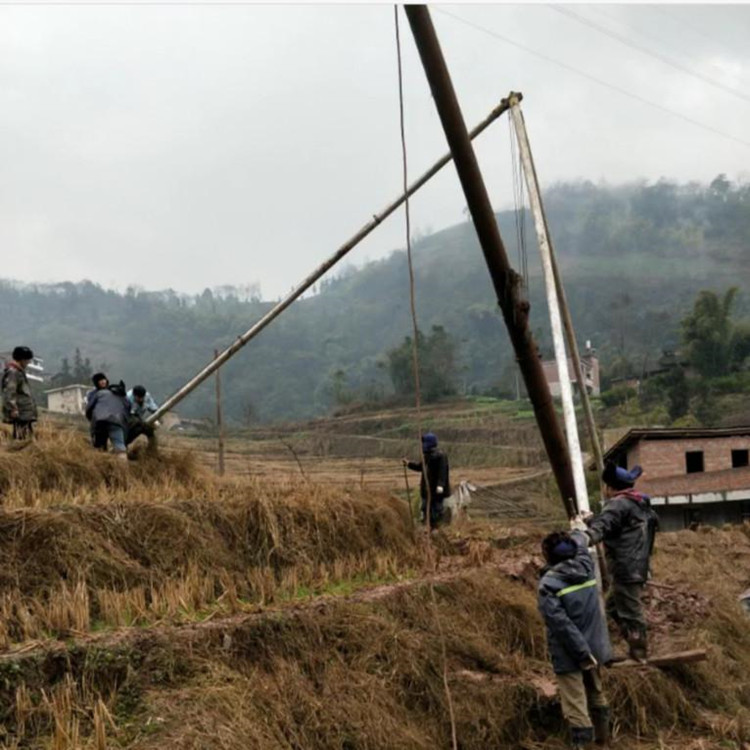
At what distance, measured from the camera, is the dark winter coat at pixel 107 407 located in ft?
37.1

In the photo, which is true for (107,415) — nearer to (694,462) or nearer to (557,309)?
(557,309)

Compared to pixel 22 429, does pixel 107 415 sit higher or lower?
higher

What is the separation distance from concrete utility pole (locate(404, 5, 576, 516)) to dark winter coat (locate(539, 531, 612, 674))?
3.80ft

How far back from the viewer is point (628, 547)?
8320mm

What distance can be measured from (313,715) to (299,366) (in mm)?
106618

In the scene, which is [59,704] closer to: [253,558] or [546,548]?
[253,558]

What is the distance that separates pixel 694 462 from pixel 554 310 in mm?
26634

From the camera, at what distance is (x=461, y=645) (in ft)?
27.7

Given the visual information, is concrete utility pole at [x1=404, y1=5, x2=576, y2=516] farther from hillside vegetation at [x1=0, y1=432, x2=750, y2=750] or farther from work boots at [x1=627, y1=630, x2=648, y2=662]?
hillside vegetation at [x1=0, y1=432, x2=750, y2=750]

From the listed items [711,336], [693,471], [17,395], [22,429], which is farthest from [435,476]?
[711,336]

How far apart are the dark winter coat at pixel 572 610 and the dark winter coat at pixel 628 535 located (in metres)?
0.99

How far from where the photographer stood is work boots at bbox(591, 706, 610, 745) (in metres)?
7.59

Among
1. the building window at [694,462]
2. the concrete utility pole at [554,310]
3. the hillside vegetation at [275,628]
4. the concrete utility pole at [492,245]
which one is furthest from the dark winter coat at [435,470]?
the building window at [694,462]

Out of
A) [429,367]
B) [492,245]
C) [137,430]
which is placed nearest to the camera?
[492,245]
